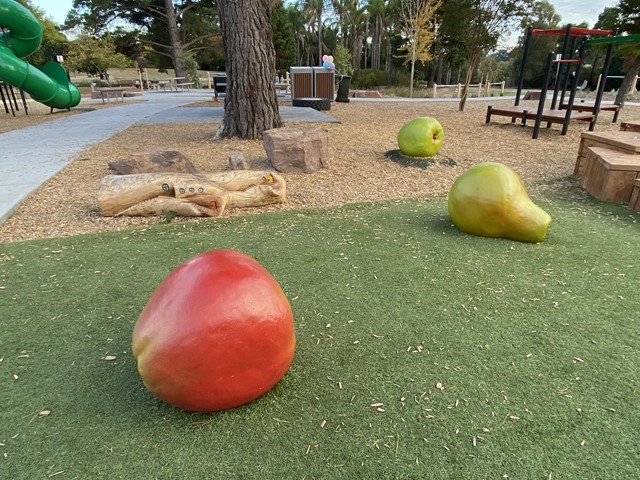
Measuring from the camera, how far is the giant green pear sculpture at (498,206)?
11.6 feet

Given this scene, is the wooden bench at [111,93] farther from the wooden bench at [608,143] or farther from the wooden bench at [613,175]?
the wooden bench at [613,175]

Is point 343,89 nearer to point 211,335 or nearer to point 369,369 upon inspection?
point 369,369

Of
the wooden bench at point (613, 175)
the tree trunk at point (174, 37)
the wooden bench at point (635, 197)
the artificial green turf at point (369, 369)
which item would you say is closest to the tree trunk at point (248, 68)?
the artificial green turf at point (369, 369)

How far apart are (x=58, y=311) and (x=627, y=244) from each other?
4.66m

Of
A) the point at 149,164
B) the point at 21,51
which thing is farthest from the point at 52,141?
the point at 21,51

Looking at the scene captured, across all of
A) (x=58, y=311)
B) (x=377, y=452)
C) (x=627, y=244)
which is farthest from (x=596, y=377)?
(x=58, y=311)

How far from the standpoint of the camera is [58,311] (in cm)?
268

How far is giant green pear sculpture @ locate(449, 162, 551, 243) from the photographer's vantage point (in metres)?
3.53

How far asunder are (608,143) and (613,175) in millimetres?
1289

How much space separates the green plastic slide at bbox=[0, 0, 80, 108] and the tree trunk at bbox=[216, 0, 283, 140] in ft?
30.3

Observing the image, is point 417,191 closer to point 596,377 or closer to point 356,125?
point 596,377

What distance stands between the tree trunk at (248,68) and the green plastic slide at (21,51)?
9240 millimetres

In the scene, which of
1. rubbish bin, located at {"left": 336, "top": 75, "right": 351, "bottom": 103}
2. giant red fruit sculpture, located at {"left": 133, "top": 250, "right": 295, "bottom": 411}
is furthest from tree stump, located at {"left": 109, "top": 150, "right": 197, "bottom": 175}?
rubbish bin, located at {"left": 336, "top": 75, "right": 351, "bottom": 103}

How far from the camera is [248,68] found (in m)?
7.81
